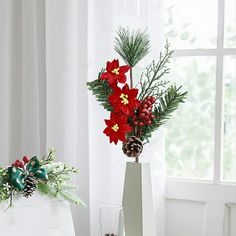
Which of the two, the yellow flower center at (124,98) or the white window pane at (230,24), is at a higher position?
the white window pane at (230,24)

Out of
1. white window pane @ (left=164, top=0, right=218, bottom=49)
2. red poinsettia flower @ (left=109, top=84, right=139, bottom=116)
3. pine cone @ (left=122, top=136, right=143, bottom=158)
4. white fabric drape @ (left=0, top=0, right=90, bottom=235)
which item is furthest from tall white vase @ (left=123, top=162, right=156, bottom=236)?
white window pane @ (left=164, top=0, right=218, bottom=49)

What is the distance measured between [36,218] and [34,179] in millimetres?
108

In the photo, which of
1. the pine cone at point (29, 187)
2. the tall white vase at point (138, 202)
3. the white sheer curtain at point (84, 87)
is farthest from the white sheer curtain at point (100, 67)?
the pine cone at point (29, 187)

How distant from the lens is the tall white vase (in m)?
1.44

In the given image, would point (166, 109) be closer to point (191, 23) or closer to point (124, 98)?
point (124, 98)

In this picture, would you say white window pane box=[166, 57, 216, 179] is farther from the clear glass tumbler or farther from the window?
the clear glass tumbler

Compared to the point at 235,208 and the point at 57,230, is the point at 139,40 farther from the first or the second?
the point at 235,208

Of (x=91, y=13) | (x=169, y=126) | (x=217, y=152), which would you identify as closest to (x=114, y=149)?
(x=169, y=126)

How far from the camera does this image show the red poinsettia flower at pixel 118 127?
1384mm

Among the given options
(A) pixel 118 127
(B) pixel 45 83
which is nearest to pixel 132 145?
(A) pixel 118 127

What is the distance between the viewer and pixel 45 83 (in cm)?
187

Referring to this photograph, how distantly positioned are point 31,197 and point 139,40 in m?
0.62

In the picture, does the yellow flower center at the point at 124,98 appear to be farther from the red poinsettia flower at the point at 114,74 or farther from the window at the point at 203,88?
the window at the point at 203,88

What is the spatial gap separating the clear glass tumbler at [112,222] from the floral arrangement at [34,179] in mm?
88
